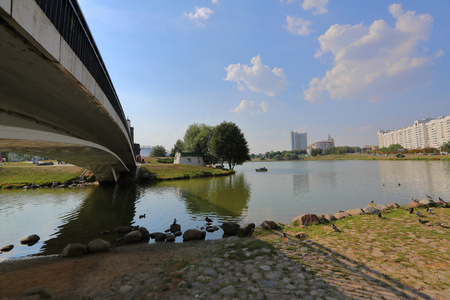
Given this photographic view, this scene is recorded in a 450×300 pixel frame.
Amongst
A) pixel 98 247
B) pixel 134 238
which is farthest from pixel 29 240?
pixel 134 238

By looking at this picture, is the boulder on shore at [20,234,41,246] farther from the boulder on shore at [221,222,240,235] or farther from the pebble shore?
the boulder on shore at [221,222,240,235]

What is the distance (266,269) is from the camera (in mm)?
5363

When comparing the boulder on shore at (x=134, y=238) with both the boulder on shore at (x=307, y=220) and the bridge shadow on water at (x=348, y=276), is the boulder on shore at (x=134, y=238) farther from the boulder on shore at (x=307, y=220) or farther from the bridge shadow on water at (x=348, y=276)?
the boulder on shore at (x=307, y=220)

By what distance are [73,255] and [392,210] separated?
16.3m

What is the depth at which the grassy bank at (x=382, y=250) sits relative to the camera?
15.3ft

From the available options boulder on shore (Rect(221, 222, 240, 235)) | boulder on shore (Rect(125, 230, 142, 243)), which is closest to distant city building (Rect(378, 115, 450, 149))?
boulder on shore (Rect(221, 222, 240, 235))

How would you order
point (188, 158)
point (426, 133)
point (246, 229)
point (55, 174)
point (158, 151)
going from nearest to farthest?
point (246, 229), point (55, 174), point (188, 158), point (158, 151), point (426, 133)

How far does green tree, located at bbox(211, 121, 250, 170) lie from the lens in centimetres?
5538

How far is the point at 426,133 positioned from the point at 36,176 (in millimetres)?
235973

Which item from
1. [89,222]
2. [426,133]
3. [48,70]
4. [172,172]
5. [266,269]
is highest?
[426,133]

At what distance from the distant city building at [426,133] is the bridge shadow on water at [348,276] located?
606 ft

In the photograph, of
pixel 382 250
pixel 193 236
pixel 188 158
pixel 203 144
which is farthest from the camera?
pixel 203 144

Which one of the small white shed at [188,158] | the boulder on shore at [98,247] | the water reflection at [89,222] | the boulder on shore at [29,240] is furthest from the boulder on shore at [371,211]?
the small white shed at [188,158]

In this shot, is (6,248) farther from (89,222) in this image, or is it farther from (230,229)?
(230,229)
